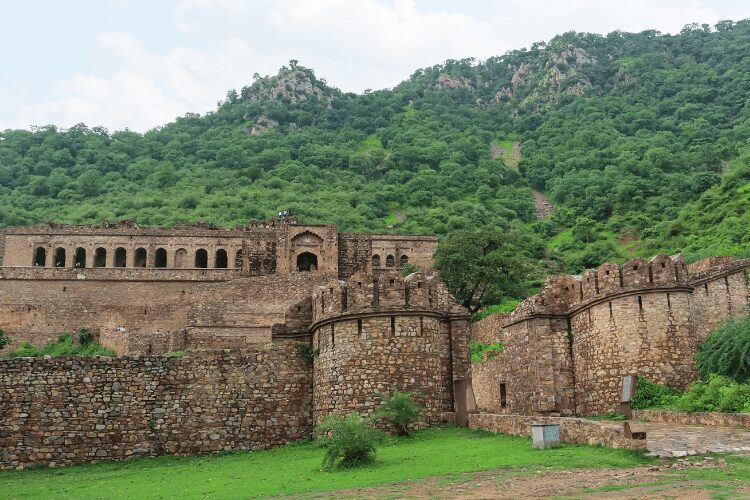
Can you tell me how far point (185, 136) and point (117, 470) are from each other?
117 metres

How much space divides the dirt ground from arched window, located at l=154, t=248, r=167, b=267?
165ft

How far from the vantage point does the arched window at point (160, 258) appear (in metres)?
58.6

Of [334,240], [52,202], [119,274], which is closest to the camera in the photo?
[119,274]

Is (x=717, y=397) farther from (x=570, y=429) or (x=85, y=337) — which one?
(x=85, y=337)

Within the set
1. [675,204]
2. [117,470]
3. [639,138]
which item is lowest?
[117,470]

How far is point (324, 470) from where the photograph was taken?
13312 millimetres

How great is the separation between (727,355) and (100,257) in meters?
51.8

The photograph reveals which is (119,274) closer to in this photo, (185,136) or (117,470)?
(117,470)

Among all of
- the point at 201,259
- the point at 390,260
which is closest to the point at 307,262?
the point at 390,260

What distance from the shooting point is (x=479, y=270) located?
42.2 m

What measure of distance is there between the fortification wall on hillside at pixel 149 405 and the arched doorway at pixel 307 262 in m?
39.8

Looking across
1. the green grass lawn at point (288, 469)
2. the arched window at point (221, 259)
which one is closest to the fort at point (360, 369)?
the green grass lawn at point (288, 469)

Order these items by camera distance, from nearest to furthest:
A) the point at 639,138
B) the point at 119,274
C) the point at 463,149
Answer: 1. the point at 119,274
2. the point at 639,138
3. the point at 463,149

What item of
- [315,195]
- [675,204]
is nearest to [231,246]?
[315,195]
